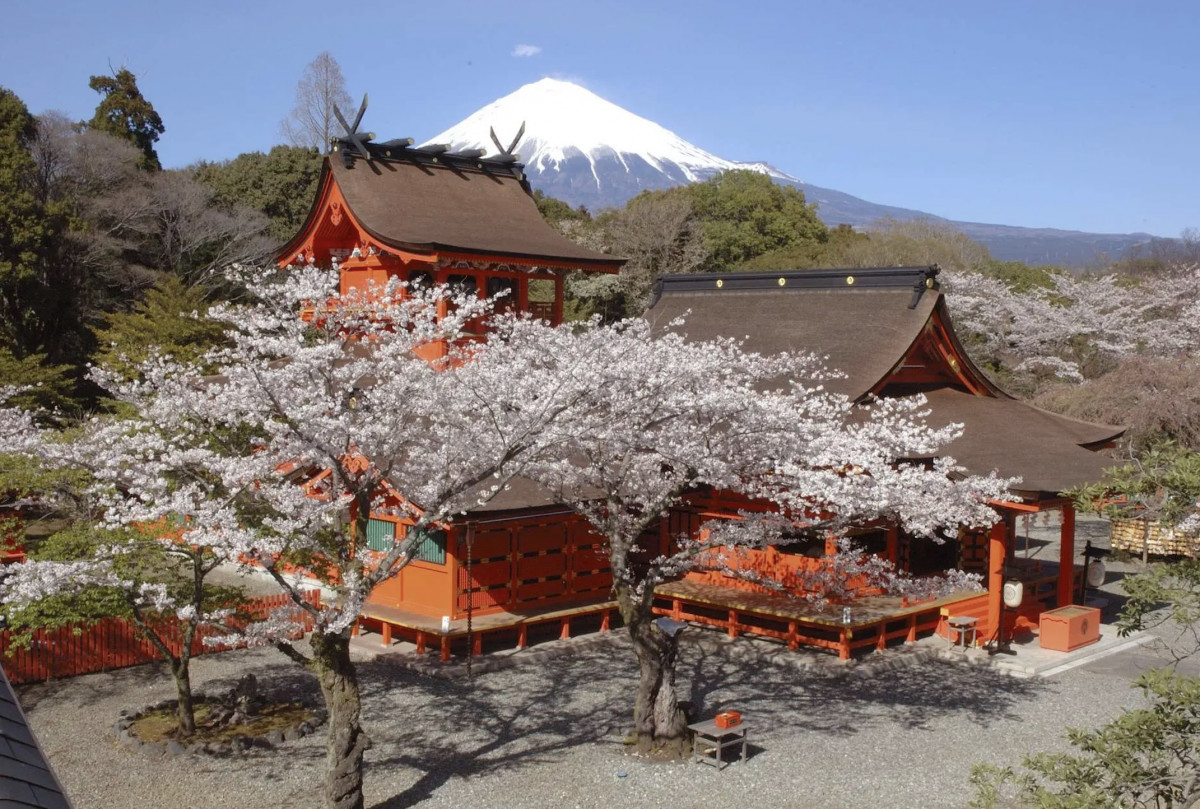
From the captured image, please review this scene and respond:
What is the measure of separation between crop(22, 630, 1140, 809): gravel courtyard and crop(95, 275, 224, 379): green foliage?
9881 millimetres

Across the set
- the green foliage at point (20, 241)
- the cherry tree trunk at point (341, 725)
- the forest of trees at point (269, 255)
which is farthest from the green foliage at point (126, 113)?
the cherry tree trunk at point (341, 725)

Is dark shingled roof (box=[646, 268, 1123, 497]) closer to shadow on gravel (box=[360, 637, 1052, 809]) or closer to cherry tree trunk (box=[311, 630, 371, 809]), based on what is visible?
shadow on gravel (box=[360, 637, 1052, 809])

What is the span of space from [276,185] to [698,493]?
27118 millimetres

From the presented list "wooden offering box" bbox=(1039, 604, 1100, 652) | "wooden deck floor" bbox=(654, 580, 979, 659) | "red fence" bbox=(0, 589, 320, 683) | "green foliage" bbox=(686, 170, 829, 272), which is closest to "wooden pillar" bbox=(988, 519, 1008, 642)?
"wooden deck floor" bbox=(654, 580, 979, 659)

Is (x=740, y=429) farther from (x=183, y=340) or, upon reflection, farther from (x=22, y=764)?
(x=183, y=340)

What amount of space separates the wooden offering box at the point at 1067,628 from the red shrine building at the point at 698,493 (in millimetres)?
581

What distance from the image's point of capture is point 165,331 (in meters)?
23.4

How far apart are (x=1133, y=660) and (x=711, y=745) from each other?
7.97 meters

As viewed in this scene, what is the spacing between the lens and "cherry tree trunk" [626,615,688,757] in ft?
37.3

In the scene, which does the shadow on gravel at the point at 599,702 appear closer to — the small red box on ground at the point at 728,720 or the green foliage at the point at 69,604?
the small red box on ground at the point at 728,720

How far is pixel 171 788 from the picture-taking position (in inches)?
409

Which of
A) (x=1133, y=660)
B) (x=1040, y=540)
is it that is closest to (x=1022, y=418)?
(x=1133, y=660)

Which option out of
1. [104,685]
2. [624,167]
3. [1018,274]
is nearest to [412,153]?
[104,685]

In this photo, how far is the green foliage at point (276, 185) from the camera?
126ft
